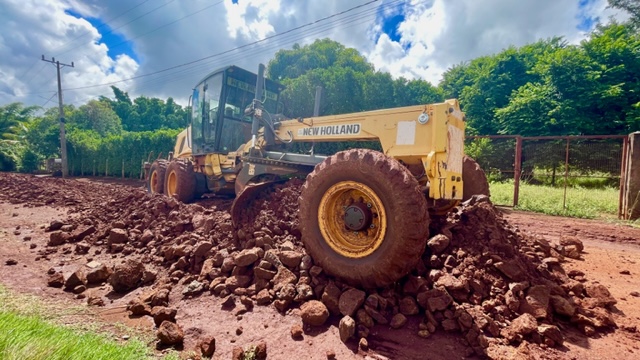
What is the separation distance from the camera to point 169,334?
257 cm

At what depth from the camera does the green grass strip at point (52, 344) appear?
194cm

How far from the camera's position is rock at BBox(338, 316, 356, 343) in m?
2.44

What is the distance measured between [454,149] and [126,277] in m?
3.89

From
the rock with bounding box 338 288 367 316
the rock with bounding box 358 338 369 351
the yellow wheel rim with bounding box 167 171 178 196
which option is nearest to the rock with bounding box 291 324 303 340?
the rock with bounding box 338 288 367 316

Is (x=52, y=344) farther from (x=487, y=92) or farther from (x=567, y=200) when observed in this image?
(x=487, y=92)

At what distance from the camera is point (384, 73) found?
18734 millimetres

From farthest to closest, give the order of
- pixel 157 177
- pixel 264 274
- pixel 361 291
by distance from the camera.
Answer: pixel 157 177 < pixel 264 274 < pixel 361 291

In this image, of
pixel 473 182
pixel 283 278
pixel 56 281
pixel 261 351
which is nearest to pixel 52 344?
pixel 261 351

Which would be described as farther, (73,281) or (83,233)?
(83,233)

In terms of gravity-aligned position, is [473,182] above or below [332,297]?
above

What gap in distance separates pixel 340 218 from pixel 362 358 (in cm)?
137

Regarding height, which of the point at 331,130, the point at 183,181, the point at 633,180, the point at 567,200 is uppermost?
→ the point at 331,130

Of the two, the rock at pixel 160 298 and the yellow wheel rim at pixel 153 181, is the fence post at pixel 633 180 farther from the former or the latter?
the yellow wheel rim at pixel 153 181

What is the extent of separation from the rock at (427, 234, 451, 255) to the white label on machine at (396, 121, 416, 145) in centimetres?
103
